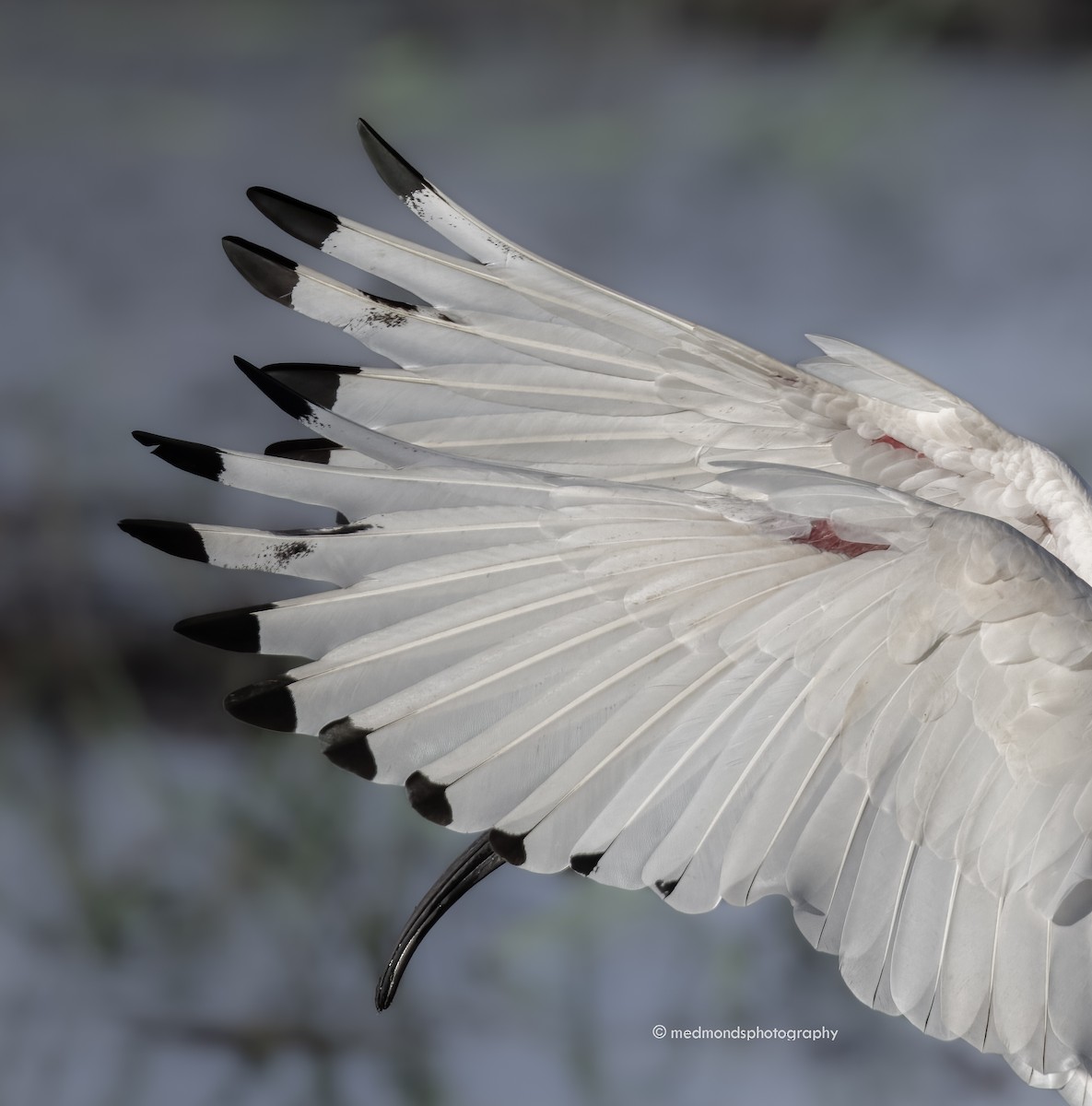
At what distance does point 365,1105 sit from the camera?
3.39 feet

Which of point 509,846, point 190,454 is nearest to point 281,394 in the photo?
point 190,454

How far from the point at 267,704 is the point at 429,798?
5 cm

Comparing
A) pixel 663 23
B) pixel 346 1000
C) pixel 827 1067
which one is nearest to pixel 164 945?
pixel 346 1000

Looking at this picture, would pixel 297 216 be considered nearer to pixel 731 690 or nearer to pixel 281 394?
pixel 281 394

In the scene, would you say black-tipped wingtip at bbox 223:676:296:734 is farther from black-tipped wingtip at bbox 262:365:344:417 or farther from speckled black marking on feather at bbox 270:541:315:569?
black-tipped wingtip at bbox 262:365:344:417

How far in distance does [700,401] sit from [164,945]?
85 centimetres

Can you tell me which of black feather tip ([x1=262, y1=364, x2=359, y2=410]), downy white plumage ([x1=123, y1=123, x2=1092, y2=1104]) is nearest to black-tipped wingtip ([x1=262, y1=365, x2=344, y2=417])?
black feather tip ([x1=262, y1=364, x2=359, y2=410])

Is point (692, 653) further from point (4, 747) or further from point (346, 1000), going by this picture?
point (4, 747)

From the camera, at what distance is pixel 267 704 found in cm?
28

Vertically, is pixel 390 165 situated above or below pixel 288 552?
above

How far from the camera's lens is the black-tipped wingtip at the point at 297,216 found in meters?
0.39

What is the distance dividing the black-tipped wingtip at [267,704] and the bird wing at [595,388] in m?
0.14

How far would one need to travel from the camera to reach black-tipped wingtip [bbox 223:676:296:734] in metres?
0.28

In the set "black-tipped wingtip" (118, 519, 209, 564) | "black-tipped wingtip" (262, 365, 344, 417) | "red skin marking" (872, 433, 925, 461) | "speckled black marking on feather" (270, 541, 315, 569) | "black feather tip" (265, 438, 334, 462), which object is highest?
"red skin marking" (872, 433, 925, 461)
